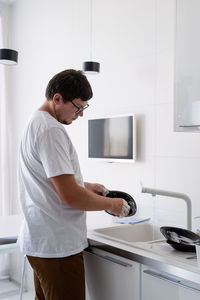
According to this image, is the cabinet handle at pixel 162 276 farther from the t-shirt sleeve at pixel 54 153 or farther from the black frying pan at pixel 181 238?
the t-shirt sleeve at pixel 54 153

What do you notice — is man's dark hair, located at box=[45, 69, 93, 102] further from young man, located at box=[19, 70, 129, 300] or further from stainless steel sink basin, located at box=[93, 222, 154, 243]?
stainless steel sink basin, located at box=[93, 222, 154, 243]

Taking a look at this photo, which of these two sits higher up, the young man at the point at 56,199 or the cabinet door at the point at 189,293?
the young man at the point at 56,199

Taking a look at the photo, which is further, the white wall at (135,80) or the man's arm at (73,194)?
the white wall at (135,80)

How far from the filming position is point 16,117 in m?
3.95

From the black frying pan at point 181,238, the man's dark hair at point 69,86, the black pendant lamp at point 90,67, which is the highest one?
the black pendant lamp at point 90,67

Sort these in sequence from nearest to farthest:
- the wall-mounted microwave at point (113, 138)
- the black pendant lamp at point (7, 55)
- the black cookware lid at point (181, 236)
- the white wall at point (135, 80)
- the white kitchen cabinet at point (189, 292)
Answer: the white kitchen cabinet at point (189, 292) → the black cookware lid at point (181, 236) → the white wall at point (135, 80) → the wall-mounted microwave at point (113, 138) → the black pendant lamp at point (7, 55)

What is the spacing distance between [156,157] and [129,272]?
0.90 meters

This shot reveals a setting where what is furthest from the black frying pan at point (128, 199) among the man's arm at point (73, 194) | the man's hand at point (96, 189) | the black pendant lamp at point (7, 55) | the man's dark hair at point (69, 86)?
the black pendant lamp at point (7, 55)

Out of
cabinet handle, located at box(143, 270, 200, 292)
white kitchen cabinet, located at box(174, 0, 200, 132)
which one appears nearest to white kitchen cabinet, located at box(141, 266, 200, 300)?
cabinet handle, located at box(143, 270, 200, 292)

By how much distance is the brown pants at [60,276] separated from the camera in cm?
154

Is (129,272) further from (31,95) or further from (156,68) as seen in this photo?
(31,95)

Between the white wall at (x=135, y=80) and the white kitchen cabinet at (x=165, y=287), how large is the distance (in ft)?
2.25

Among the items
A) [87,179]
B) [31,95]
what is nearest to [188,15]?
[87,179]

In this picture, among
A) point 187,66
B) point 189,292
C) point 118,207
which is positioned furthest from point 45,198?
point 187,66
